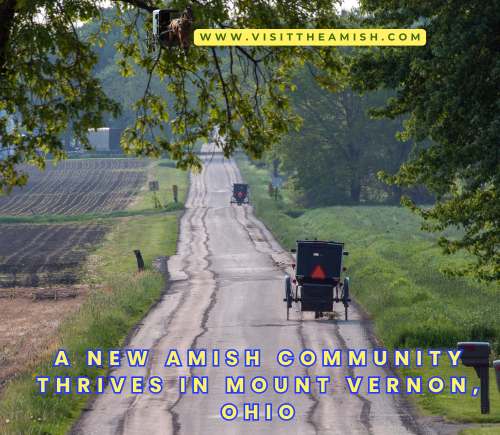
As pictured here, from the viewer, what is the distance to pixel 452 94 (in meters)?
11.2

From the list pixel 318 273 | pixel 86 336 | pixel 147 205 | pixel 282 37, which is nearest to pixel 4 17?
pixel 282 37

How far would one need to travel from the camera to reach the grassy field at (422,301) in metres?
10.5

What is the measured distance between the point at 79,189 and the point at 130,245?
130 feet

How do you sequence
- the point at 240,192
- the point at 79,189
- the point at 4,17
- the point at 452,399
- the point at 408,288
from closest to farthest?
the point at 4,17
the point at 452,399
the point at 408,288
the point at 240,192
the point at 79,189

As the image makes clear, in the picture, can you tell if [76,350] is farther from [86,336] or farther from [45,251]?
[45,251]

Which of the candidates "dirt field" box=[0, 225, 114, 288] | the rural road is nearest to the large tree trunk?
the rural road

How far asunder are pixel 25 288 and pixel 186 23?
19050mm

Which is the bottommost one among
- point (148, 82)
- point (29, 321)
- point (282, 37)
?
point (29, 321)

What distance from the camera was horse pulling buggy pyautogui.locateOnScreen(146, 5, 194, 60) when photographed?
7.13m

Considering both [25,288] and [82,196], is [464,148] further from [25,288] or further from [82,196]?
[82,196]

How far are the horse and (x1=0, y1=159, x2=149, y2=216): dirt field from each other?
4862 cm

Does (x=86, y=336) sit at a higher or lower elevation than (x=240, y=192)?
lower

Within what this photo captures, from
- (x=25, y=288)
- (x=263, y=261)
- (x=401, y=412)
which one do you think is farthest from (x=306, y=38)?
(x=263, y=261)

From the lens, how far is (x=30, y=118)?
9508 millimetres
